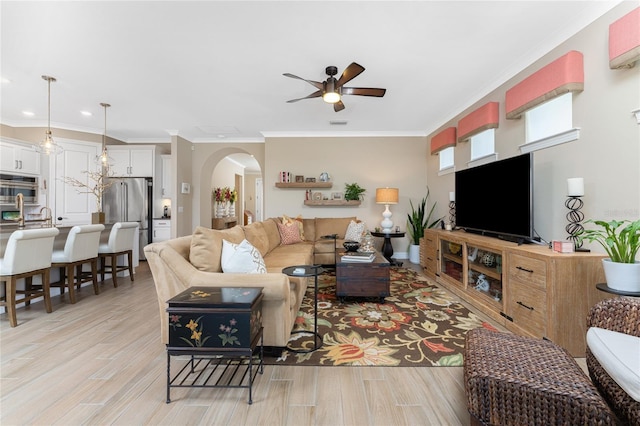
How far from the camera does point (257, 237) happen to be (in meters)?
3.50

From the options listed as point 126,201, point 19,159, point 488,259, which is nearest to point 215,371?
point 488,259

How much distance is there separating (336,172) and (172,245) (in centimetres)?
421

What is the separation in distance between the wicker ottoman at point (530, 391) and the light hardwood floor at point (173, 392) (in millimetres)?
346

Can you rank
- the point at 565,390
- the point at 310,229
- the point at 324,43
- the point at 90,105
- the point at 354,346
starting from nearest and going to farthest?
the point at 565,390 → the point at 354,346 → the point at 324,43 → the point at 90,105 → the point at 310,229

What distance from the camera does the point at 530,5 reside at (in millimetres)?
2195

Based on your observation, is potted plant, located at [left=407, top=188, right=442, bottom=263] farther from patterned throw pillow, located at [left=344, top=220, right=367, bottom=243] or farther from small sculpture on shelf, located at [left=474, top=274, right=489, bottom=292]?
small sculpture on shelf, located at [left=474, top=274, right=489, bottom=292]

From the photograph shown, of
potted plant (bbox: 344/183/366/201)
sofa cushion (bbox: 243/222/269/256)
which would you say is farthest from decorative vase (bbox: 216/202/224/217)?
sofa cushion (bbox: 243/222/269/256)

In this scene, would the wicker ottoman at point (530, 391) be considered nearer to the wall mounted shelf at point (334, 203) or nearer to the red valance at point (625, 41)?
the red valance at point (625, 41)

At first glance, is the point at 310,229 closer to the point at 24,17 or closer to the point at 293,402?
the point at 293,402

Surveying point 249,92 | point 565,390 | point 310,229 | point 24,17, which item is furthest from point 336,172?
point 565,390

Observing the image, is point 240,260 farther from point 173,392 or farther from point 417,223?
point 417,223

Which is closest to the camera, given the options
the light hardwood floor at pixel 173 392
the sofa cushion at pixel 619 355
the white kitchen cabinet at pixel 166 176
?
the sofa cushion at pixel 619 355

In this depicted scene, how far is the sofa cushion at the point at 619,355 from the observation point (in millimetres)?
1044

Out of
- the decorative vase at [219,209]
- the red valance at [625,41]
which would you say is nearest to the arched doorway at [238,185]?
the decorative vase at [219,209]
